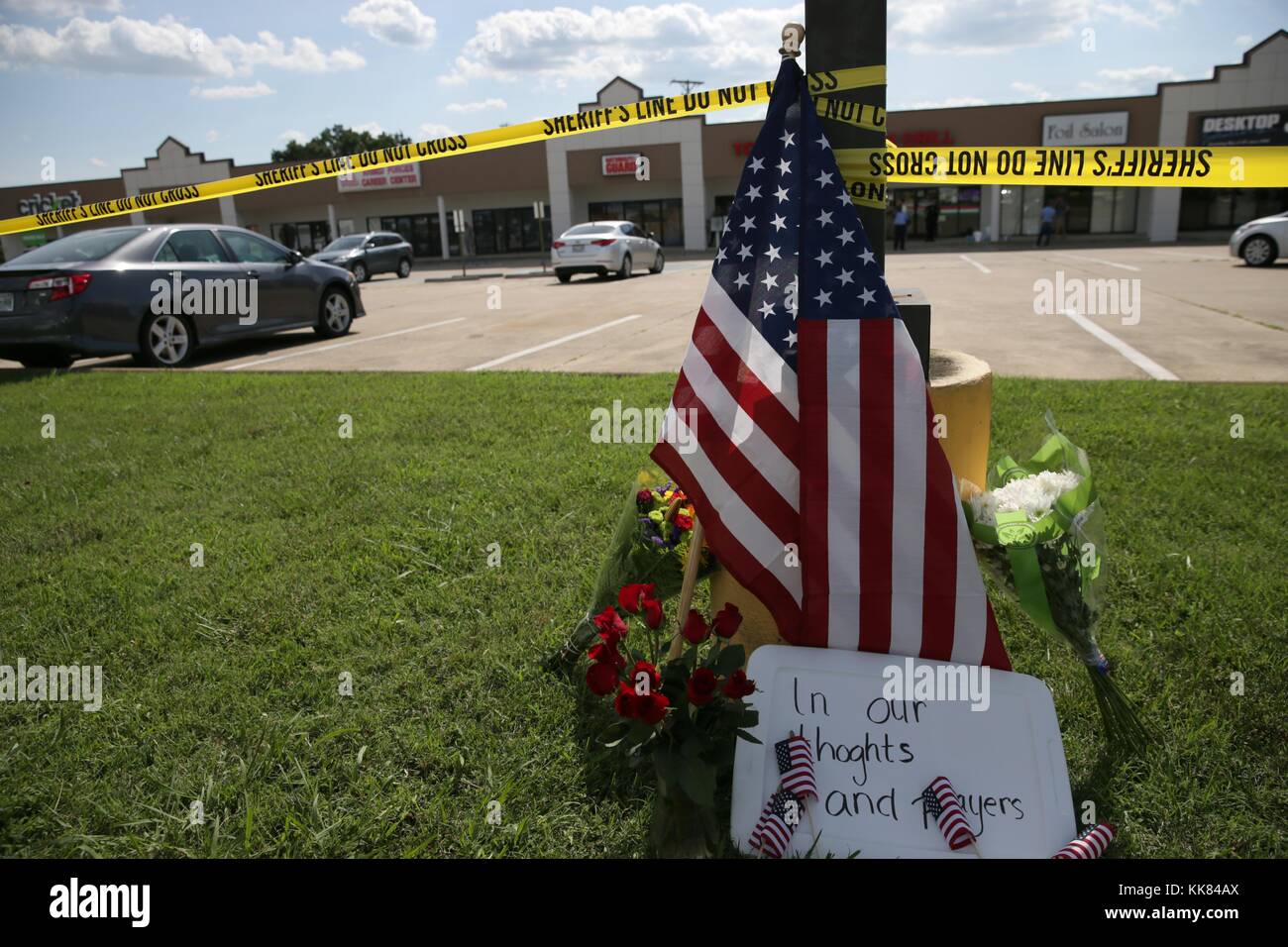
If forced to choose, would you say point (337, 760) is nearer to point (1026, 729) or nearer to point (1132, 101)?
point (1026, 729)

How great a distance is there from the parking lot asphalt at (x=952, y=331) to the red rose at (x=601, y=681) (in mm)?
6574

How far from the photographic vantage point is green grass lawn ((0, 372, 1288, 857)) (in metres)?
2.55

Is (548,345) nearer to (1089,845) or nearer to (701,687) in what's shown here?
(701,687)

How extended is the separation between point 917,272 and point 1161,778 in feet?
69.1

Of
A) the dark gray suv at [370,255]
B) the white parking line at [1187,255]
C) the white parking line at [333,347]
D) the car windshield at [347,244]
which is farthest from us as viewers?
the car windshield at [347,244]

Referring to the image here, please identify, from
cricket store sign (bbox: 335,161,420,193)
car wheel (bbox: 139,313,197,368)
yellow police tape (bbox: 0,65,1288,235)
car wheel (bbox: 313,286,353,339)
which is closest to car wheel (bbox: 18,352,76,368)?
car wheel (bbox: 139,313,197,368)

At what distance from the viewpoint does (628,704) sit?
7.47 ft

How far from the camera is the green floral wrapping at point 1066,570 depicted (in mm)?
2617

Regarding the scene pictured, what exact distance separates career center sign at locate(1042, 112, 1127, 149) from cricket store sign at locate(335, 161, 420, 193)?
2794 cm

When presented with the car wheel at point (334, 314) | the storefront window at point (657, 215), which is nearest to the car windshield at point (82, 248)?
the car wheel at point (334, 314)

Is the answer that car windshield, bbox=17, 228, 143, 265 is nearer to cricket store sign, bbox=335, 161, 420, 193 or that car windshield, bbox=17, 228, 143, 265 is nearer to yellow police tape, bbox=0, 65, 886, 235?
yellow police tape, bbox=0, 65, 886, 235

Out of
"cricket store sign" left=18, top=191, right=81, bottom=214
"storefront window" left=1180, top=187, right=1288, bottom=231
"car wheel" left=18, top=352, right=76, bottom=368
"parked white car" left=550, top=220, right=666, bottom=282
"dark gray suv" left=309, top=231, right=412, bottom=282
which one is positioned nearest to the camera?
"car wheel" left=18, top=352, right=76, bottom=368

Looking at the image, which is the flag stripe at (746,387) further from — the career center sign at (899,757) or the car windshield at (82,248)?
the car windshield at (82,248)

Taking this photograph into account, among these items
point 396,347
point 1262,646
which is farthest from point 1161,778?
point 396,347
